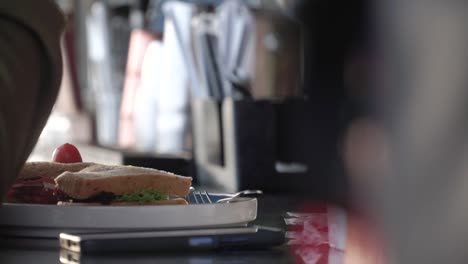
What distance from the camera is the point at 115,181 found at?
106 cm

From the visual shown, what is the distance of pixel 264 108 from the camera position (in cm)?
283

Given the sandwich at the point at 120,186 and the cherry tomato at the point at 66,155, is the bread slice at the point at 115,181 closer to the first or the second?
the sandwich at the point at 120,186

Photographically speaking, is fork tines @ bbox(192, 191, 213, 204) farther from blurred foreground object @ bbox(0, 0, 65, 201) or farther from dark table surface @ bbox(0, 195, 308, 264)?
blurred foreground object @ bbox(0, 0, 65, 201)

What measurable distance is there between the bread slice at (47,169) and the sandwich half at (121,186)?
8cm

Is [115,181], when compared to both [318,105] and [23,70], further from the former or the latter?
[318,105]

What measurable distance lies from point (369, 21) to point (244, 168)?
1.59 ft

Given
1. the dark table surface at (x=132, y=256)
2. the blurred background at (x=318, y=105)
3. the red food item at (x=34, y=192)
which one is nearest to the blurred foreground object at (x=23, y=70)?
the dark table surface at (x=132, y=256)

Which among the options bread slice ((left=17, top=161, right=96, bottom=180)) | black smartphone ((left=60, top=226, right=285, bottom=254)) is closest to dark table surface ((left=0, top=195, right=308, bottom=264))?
black smartphone ((left=60, top=226, right=285, bottom=254))

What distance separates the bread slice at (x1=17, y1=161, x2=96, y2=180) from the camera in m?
1.17

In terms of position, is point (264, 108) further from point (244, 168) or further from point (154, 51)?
point (154, 51)

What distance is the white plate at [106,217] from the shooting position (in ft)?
3.38

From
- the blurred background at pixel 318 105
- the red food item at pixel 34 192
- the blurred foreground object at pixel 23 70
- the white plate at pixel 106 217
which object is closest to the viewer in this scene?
the blurred foreground object at pixel 23 70

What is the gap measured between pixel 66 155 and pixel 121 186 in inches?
8.6

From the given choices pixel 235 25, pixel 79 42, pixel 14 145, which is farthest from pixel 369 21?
pixel 79 42
